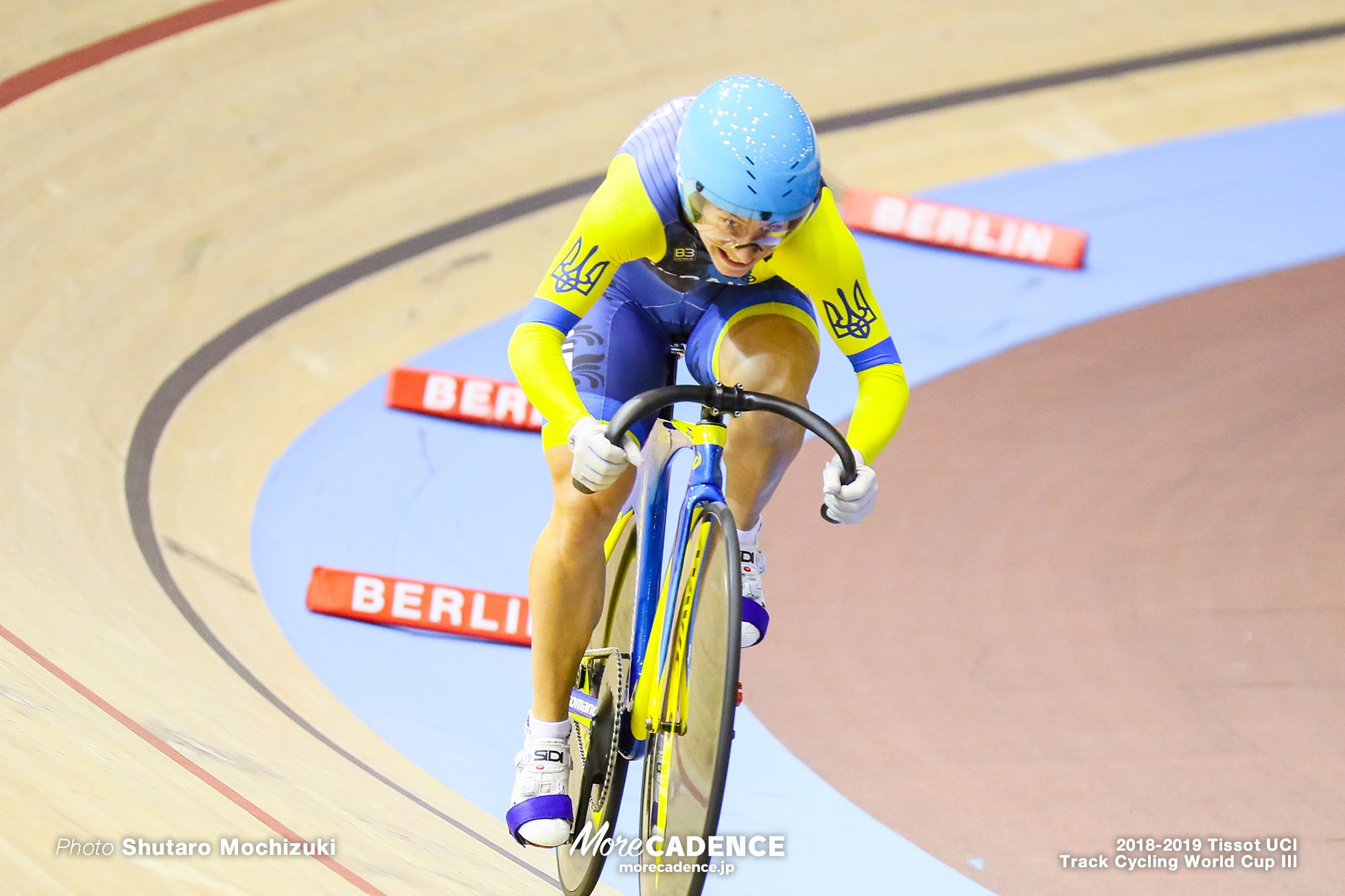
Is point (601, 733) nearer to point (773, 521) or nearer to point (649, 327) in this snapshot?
point (649, 327)

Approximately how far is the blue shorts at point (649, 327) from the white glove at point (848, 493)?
1.25 ft

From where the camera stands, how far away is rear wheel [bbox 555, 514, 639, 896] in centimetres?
254

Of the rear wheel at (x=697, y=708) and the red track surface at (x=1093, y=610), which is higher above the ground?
the red track surface at (x=1093, y=610)

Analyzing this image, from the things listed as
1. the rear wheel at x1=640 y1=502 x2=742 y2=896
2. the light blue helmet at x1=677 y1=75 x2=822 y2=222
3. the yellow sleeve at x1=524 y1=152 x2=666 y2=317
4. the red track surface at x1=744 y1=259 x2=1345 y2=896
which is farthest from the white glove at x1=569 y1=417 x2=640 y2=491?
the red track surface at x1=744 y1=259 x2=1345 y2=896

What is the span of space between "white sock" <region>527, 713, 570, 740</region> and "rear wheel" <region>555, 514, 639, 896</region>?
0.04 metres

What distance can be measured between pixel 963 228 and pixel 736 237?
13.2 feet

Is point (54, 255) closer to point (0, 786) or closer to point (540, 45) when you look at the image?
point (540, 45)

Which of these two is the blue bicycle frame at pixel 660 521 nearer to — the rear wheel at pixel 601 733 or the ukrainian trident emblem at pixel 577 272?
the rear wheel at pixel 601 733

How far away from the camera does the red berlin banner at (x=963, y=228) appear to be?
19.4ft

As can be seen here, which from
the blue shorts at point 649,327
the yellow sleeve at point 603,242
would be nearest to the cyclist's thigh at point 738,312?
the blue shorts at point 649,327

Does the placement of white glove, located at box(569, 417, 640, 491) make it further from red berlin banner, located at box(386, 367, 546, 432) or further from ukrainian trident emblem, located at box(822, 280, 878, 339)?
red berlin banner, located at box(386, 367, 546, 432)

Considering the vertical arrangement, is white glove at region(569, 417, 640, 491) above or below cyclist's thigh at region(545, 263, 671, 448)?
below

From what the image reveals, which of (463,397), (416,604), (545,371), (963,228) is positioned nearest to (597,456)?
(545,371)

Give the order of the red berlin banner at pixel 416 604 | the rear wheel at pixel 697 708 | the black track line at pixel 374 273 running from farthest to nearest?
the red berlin banner at pixel 416 604 < the black track line at pixel 374 273 < the rear wheel at pixel 697 708
